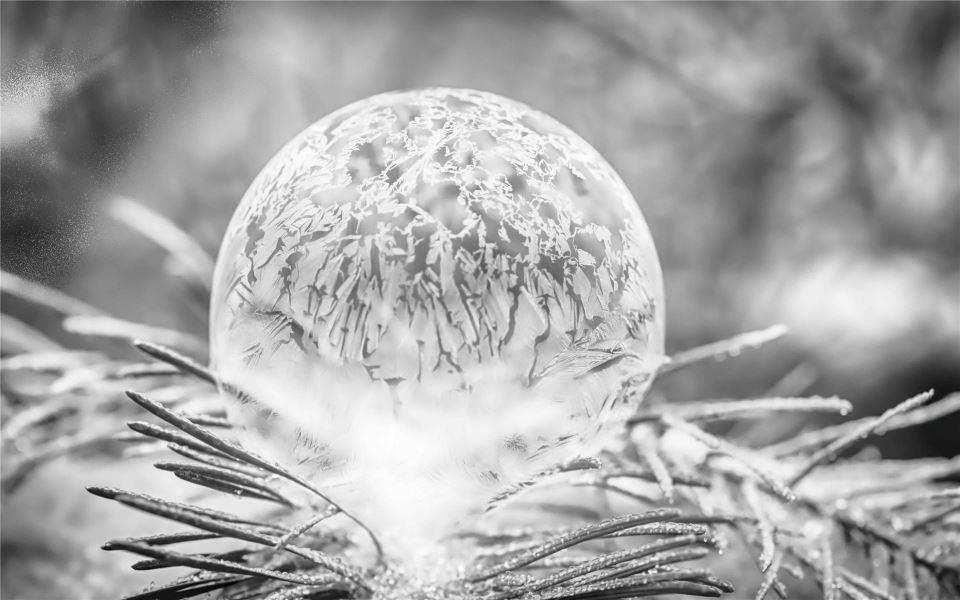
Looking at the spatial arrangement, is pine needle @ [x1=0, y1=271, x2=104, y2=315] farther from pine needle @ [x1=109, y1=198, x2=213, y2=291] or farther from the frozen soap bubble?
the frozen soap bubble

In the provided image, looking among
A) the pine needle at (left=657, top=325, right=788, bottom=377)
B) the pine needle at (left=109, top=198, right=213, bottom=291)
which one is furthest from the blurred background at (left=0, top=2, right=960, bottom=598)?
the pine needle at (left=657, top=325, right=788, bottom=377)

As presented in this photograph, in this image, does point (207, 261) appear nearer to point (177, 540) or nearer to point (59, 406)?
point (59, 406)

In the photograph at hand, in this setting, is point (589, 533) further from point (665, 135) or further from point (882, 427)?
point (665, 135)

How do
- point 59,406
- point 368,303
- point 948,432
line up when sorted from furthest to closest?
point 948,432 < point 59,406 < point 368,303

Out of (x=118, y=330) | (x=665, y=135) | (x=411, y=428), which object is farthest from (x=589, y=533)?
(x=665, y=135)

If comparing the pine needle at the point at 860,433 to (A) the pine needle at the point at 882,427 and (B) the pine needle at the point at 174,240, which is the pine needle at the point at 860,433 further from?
(B) the pine needle at the point at 174,240

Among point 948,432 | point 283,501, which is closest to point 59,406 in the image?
point 283,501
